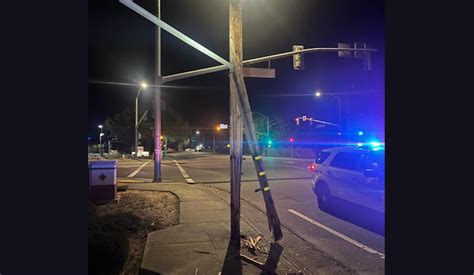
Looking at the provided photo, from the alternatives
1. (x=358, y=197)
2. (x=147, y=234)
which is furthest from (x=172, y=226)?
(x=358, y=197)

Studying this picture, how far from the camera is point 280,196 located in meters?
12.5

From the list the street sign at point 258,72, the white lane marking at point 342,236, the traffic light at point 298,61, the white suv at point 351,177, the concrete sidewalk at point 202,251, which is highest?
the traffic light at point 298,61

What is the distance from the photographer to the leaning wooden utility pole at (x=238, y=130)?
6.27m

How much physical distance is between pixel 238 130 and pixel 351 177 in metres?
3.53

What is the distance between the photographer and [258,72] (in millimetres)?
7699

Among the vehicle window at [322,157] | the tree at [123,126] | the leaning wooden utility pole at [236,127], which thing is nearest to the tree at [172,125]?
the tree at [123,126]

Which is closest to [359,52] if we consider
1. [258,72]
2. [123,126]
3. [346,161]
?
[346,161]

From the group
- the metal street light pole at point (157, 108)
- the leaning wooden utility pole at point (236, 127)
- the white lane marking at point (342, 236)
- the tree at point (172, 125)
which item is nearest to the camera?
the white lane marking at point (342, 236)

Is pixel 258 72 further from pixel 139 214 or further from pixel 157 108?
pixel 157 108

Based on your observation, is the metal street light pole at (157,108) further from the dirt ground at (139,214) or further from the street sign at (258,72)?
the street sign at (258,72)

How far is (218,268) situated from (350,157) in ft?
17.0

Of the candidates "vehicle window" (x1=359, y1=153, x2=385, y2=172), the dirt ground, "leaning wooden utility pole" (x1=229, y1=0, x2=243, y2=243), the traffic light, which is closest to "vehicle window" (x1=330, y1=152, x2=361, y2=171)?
"vehicle window" (x1=359, y1=153, x2=385, y2=172)

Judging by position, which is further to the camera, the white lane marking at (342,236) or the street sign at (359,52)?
the street sign at (359,52)

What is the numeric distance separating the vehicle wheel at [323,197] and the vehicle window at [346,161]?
788mm
